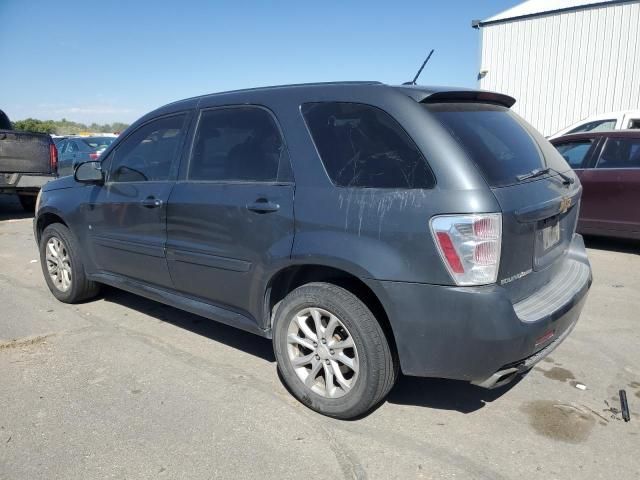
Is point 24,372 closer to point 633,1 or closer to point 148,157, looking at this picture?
point 148,157

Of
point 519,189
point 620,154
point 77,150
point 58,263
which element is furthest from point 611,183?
point 77,150

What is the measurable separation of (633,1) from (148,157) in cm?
1495

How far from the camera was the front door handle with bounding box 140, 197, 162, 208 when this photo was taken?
12.6 ft

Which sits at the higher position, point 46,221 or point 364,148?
point 364,148

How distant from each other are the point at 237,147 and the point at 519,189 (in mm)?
1730

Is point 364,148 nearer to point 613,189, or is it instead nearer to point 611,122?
point 613,189

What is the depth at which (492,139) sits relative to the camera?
2918 millimetres

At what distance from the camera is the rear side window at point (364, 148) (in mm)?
2701

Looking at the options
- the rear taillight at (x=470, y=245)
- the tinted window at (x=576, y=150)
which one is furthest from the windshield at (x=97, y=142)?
the rear taillight at (x=470, y=245)

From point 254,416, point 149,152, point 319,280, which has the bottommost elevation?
point 254,416

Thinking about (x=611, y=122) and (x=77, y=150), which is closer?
(x=611, y=122)

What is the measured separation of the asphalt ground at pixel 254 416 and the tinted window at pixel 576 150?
350 cm

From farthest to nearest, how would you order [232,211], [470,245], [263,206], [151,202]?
[151,202] → [232,211] → [263,206] → [470,245]

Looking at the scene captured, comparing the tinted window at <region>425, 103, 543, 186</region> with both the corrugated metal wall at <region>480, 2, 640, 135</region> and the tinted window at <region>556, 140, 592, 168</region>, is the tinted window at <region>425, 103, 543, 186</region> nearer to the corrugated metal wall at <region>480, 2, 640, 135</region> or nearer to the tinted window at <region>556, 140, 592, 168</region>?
the tinted window at <region>556, 140, 592, 168</region>
